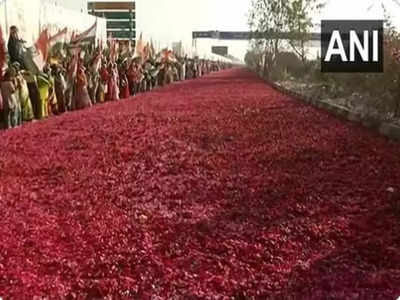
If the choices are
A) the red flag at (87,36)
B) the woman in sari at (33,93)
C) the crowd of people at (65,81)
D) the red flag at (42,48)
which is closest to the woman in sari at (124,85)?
the crowd of people at (65,81)

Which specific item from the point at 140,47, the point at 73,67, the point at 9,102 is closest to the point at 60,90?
the point at 73,67

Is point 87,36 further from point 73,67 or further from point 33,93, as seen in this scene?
point 33,93

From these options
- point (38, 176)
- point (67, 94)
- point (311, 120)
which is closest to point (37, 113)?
point (67, 94)

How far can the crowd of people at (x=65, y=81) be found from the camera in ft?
37.0

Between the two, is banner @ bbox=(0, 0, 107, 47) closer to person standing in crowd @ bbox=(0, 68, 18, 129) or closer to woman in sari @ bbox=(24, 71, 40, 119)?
woman in sari @ bbox=(24, 71, 40, 119)

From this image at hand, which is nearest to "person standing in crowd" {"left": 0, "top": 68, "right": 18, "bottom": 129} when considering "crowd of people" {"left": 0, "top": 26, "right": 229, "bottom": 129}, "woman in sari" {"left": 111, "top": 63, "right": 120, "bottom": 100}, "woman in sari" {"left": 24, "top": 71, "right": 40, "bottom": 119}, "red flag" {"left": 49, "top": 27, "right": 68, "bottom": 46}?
"crowd of people" {"left": 0, "top": 26, "right": 229, "bottom": 129}

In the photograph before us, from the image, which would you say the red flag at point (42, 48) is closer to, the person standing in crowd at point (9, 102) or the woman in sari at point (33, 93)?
the woman in sari at point (33, 93)

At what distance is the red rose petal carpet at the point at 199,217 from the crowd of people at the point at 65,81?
3.14 meters

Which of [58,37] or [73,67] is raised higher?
[58,37]

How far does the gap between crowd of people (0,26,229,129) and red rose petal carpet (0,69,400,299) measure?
314 cm

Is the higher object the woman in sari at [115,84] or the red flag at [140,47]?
the red flag at [140,47]

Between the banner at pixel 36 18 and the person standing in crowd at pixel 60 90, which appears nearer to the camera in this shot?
the banner at pixel 36 18

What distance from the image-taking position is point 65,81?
48.0 ft

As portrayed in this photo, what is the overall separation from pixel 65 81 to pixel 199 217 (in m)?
10.9
